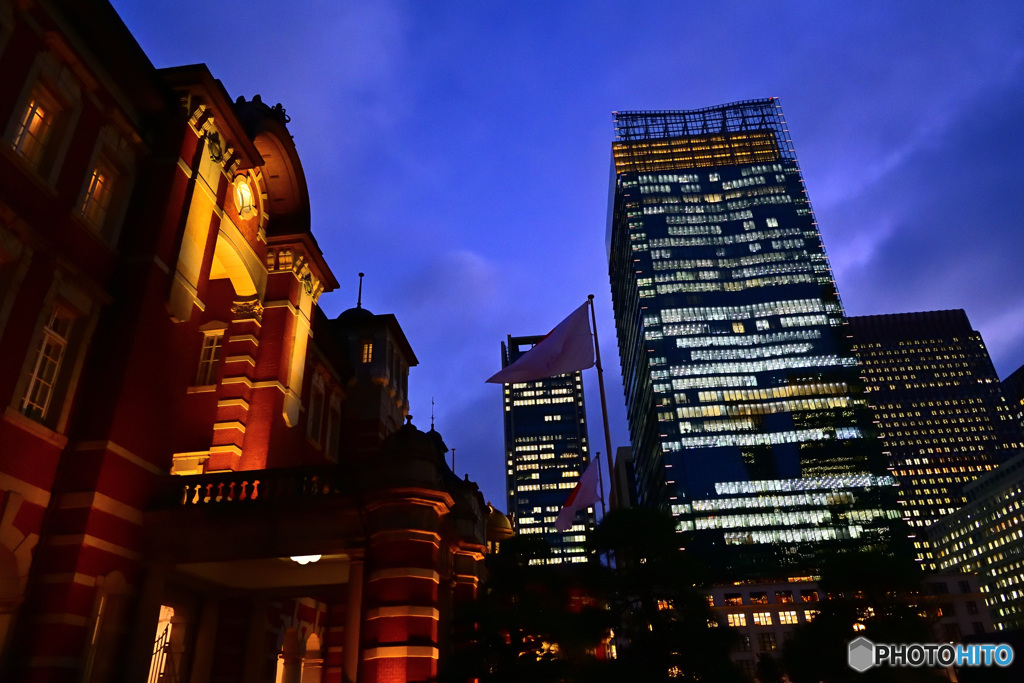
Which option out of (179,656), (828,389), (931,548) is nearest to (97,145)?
(179,656)

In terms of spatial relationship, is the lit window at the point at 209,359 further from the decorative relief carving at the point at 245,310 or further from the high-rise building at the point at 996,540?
the high-rise building at the point at 996,540

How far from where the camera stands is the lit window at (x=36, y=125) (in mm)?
13430

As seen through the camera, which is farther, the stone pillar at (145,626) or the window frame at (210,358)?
the window frame at (210,358)

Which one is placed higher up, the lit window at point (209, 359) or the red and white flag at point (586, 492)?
the lit window at point (209, 359)

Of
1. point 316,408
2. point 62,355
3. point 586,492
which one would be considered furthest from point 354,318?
point 62,355

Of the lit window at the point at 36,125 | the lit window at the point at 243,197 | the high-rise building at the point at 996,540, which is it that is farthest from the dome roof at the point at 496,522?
the high-rise building at the point at 996,540

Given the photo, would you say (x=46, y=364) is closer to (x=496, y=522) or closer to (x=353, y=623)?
(x=353, y=623)

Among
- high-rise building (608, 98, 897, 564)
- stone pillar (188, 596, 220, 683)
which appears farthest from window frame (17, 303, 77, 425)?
high-rise building (608, 98, 897, 564)

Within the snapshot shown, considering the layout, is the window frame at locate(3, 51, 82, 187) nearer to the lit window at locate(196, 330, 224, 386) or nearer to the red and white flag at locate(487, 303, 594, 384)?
the lit window at locate(196, 330, 224, 386)

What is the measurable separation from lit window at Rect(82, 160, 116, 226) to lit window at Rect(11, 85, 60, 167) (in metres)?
1.21

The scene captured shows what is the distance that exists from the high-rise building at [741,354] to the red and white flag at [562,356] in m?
114

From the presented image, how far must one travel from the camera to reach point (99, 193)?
1587cm

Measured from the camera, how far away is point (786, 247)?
14788cm

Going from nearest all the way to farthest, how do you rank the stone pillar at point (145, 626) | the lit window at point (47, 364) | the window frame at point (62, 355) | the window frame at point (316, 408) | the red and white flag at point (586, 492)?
1. the window frame at point (62, 355)
2. the lit window at point (47, 364)
3. the stone pillar at point (145, 626)
4. the red and white flag at point (586, 492)
5. the window frame at point (316, 408)
